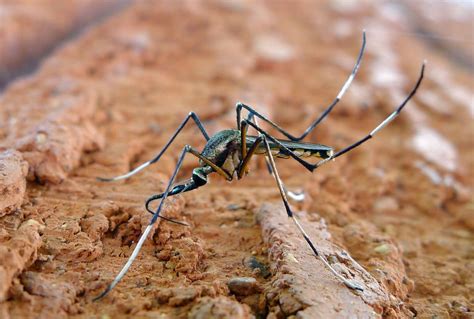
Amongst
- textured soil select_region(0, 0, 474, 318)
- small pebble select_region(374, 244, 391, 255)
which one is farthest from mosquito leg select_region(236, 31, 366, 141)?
small pebble select_region(374, 244, 391, 255)

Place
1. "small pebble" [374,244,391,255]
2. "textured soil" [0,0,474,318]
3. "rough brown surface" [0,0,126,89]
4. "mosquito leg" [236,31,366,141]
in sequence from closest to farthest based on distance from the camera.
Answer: "textured soil" [0,0,474,318] < "small pebble" [374,244,391,255] < "mosquito leg" [236,31,366,141] < "rough brown surface" [0,0,126,89]

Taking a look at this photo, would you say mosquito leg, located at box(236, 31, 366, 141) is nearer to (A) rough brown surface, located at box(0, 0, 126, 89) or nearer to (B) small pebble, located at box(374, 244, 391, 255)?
(B) small pebble, located at box(374, 244, 391, 255)

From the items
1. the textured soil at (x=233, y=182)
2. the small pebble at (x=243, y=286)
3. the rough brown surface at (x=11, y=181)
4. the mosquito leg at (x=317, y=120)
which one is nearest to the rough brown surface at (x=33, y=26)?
the textured soil at (x=233, y=182)

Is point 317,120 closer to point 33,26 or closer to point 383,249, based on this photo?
point 383,249

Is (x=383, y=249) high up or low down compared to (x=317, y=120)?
down

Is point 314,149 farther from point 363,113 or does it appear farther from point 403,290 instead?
→ point 363,113

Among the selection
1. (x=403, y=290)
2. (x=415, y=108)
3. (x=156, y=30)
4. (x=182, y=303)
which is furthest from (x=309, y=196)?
(x=156, y=30)

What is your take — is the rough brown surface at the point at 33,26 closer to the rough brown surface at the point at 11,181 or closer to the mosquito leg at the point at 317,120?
the rough brown surface at the point at 11,181

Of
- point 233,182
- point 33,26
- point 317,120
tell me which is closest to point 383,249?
point 317,120
